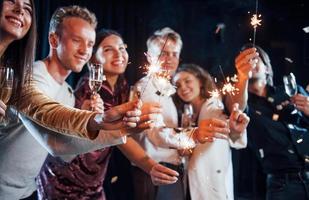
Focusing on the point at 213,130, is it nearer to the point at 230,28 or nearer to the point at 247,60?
the point at 247,60

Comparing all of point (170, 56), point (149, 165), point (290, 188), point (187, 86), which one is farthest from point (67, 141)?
point (290, 188)

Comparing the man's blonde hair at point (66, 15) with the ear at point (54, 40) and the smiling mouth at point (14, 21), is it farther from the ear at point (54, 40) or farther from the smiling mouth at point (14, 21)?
the smiling mouth at point (14, 21)

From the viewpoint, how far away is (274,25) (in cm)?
386

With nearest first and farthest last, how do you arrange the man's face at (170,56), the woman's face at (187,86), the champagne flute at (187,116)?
1. the champagne flute at (187,116)
2. the woman's face at (187,86)
3. the man's face at (170,56)

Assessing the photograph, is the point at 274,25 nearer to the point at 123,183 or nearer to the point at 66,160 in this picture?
the point at 123,183

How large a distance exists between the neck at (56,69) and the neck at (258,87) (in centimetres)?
133

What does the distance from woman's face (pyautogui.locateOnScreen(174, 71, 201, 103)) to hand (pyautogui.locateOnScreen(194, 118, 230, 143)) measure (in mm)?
501

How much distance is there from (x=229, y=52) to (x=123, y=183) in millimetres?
1735

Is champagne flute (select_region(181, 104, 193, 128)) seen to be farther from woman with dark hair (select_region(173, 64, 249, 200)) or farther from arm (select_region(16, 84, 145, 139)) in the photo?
arm (select_region(16, 84, 145, 139))

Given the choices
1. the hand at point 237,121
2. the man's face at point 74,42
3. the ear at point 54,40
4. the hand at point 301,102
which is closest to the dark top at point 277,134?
the hand at point 301,102

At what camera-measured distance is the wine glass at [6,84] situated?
150cm

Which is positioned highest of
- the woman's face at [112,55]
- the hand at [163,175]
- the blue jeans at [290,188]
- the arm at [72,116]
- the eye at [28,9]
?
the eye at [28,9]

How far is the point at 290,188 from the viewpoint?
2539 mm

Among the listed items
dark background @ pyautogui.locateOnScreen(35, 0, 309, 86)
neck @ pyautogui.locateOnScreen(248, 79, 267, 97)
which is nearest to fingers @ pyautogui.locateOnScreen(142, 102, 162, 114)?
neck @ pyautogui.locateOnScreen(248, 79, 267, 97)
